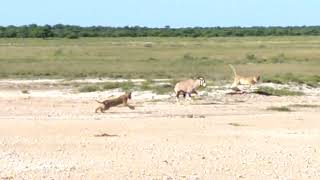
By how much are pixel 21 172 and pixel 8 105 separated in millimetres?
14710

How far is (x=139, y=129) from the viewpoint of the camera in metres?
20.9

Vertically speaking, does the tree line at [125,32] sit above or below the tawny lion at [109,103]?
below

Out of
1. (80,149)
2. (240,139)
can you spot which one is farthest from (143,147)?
(240,139)

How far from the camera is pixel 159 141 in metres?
18.5

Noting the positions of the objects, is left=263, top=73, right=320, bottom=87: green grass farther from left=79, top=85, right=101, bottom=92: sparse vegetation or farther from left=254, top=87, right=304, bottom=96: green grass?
left=79, top=85, right=101, bottom=92: sparse vegetation

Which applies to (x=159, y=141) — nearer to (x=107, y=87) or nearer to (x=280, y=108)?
(x=280, y=108)

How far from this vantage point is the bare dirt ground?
576 inches

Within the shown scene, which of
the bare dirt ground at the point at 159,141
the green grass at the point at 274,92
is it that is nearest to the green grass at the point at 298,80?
the green grass at the point at 274,92

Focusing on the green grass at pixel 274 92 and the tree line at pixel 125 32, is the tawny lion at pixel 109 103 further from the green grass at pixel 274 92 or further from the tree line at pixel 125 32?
the tree line at pixel 125 32

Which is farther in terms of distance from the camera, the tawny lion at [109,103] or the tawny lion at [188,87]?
the tawny lion at [188,87]

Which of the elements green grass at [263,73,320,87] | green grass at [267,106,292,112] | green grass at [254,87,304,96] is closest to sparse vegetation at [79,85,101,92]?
green grass at [254,87,304,96]

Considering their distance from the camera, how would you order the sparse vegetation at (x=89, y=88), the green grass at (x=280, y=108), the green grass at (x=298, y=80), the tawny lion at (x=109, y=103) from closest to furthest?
the tawny lion at (x=109, y=103), the green grass at (x=280, y=108), the sparse vegetation at (x=89, y=88), the green grass at (x=298, y=80)

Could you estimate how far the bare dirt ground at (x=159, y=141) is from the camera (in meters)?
14.6

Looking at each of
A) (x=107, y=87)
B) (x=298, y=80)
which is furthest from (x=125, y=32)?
(x=107, y=87)
